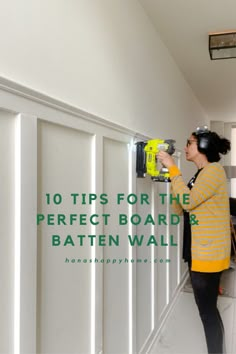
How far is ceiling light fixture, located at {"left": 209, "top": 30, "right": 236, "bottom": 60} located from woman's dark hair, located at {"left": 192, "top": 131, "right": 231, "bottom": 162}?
44.3 inches

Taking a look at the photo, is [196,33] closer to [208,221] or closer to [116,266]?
[208,221]

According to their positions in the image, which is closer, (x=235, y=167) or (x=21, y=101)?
(x=21, y=101)

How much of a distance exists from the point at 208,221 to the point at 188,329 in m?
1.30

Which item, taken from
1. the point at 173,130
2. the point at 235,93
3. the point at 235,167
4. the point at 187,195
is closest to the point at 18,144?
the point at 187,195

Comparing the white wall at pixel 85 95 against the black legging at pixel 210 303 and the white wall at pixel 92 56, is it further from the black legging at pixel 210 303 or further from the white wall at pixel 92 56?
the black legging at pixel 210 303

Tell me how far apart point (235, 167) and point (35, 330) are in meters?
6.64

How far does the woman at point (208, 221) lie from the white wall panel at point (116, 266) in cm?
29

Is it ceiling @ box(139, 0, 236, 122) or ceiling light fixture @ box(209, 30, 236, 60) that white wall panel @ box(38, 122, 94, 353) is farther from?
ceiling light fixture @ box(209, 30, 236, 60)

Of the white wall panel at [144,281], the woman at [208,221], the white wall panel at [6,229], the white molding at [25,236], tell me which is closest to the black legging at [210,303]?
the woman at [208,221]

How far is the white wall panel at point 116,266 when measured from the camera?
5.72 ft

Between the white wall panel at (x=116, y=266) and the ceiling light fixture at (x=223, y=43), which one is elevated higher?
the ceiling light fixture at (x=223, y=43)

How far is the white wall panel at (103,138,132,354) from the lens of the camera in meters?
1.74

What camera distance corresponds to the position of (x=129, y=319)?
6.67 ft

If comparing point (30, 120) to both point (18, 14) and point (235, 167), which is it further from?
point (235, 167)
